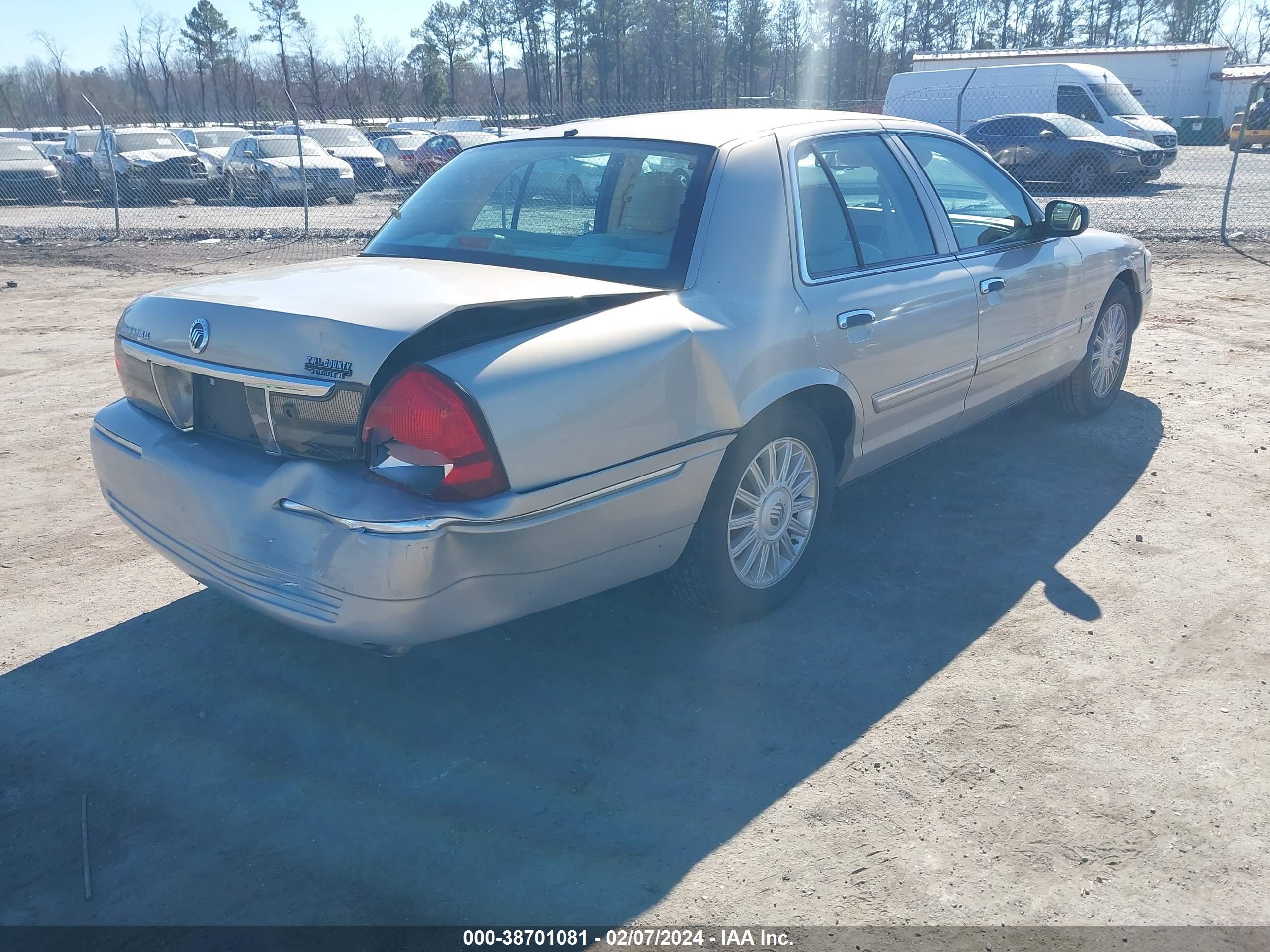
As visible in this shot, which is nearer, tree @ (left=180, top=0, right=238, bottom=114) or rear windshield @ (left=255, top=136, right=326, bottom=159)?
rear windshield @ (left=255, top=136, right=326, bottom=159)

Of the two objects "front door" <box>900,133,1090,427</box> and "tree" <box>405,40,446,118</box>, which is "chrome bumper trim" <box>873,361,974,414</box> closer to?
"front door" <box>900,133,1090,427</box>

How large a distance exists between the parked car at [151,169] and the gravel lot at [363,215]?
0.40 meters

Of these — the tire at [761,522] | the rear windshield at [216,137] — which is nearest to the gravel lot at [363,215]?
the rear windshield at [216,137]

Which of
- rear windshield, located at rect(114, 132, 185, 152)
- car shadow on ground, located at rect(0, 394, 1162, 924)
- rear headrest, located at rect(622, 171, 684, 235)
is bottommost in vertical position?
car shadow on ground, located at rect(0, 394, 1162, 924)

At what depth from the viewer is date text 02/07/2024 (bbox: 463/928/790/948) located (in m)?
2.33

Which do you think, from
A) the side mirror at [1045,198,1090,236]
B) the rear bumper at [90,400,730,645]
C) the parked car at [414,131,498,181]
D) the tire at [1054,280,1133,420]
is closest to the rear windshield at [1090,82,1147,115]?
the parked car at [414,131,498,181]

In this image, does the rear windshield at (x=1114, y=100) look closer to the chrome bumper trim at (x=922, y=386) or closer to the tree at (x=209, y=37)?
the chrome bumper trim at (x=922, y=386)

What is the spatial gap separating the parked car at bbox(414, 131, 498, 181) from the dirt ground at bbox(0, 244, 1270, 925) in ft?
62.0

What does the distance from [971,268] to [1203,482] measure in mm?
1711

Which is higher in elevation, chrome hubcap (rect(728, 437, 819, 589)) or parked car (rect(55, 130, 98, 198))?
parked car (rect(55, 130, 98, 198))

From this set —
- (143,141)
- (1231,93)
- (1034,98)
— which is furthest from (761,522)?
(1231,93)

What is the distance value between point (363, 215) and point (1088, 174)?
13.1 m

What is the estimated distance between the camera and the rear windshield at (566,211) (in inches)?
134

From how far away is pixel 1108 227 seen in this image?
542 inches
